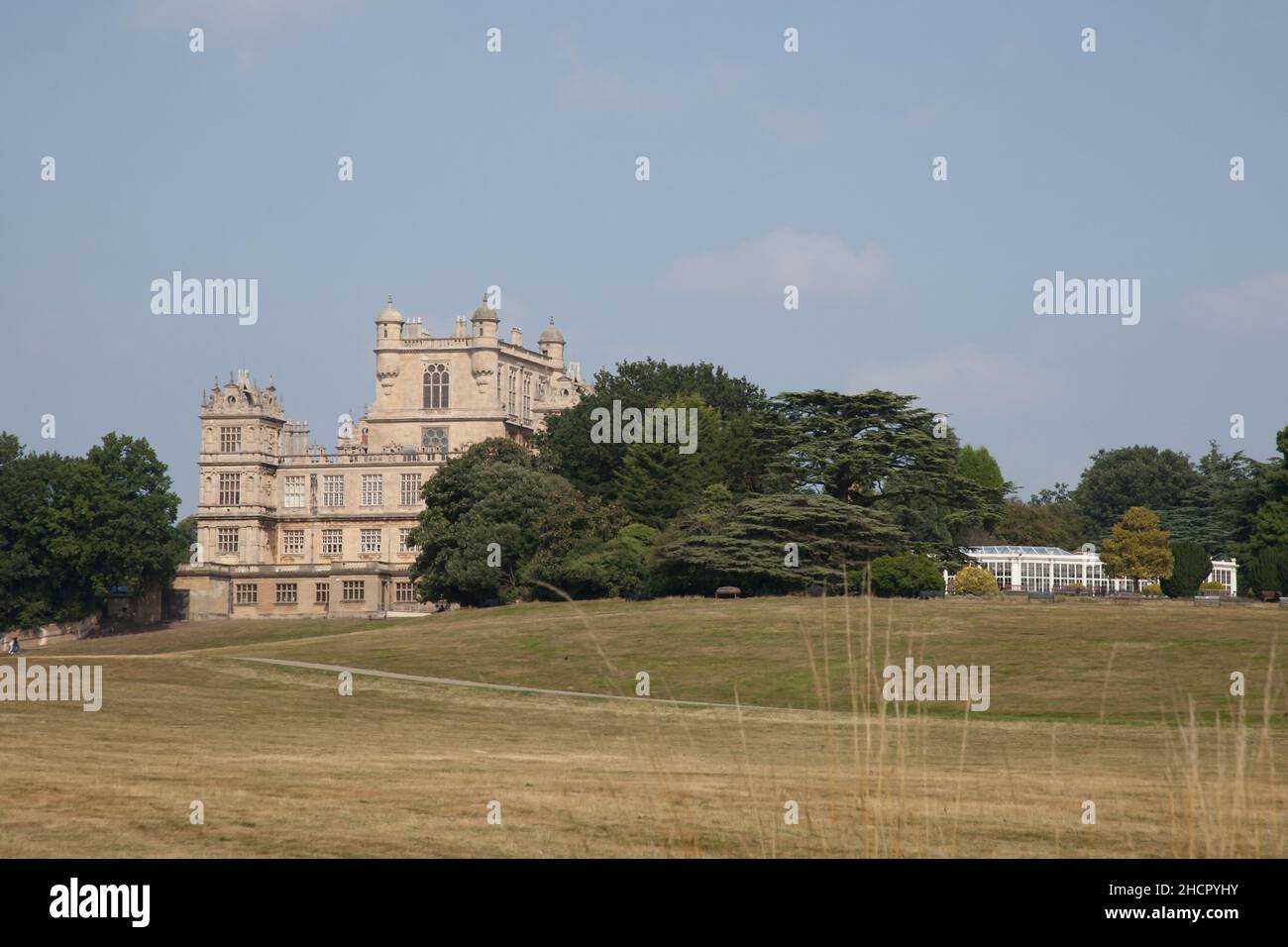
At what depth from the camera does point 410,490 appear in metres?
107

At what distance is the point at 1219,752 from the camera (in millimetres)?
8977

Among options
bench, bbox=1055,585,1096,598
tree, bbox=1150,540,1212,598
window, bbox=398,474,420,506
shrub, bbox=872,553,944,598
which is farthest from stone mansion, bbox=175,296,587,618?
tree, bbox=1150,540,1212,598

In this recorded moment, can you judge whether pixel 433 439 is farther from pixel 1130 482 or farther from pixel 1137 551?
pixel 1130 482

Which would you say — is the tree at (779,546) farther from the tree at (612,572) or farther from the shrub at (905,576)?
the tree at (612,572)

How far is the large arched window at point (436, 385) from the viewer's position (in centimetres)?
10950

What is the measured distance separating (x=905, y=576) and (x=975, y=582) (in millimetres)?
8914

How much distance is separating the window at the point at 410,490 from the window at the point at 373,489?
4.69 ft

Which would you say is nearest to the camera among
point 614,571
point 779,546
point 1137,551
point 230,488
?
point 779,546

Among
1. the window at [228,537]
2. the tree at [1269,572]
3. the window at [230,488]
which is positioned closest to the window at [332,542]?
the window at [228,537]

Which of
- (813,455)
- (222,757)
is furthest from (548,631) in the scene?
(222,757)

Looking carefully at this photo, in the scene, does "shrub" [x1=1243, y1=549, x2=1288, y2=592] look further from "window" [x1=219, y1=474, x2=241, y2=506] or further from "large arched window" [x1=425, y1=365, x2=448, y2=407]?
"window" [x1=219, y1=474, x2=241, y2=506]

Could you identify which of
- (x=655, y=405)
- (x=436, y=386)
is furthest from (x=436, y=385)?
(x=655, y=405)
